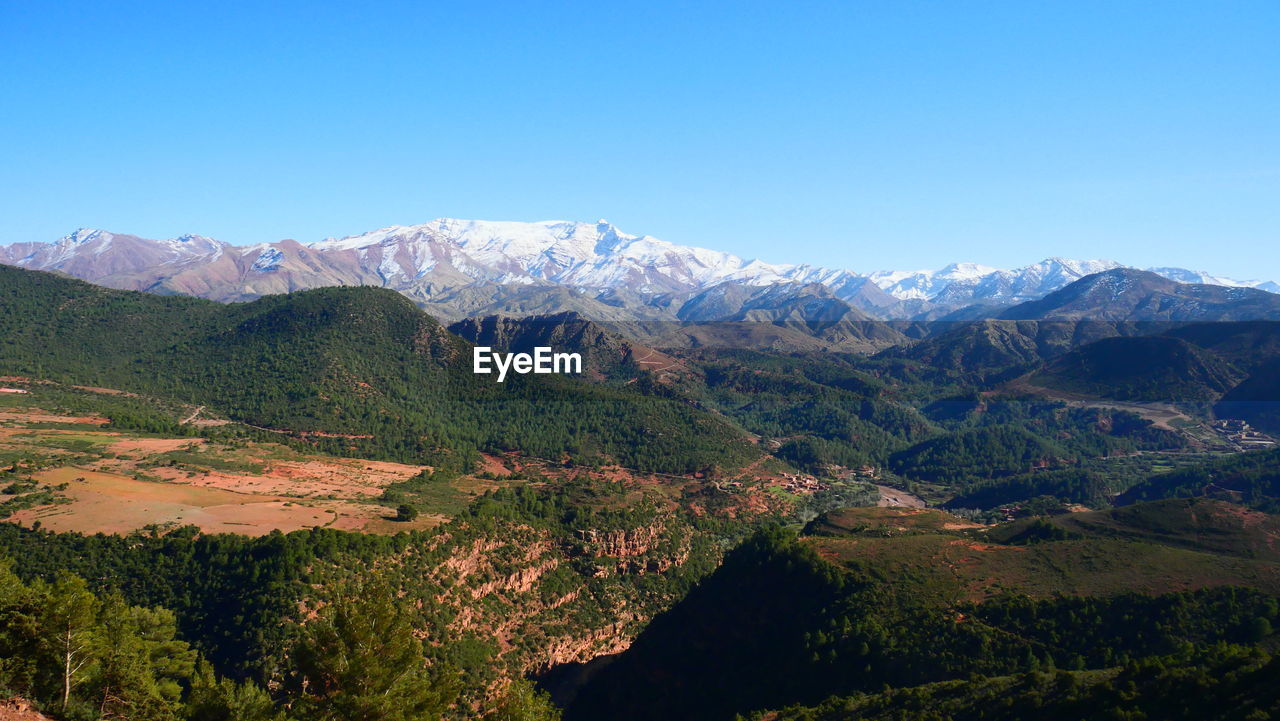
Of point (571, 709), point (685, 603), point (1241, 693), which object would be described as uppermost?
point (1241, 693)

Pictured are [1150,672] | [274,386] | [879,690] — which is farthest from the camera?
[274,386]

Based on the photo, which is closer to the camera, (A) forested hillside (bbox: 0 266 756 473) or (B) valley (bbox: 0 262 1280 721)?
(B) valley (bbox: 0 262 1280 721)

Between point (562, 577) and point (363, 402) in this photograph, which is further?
point (363, 402)

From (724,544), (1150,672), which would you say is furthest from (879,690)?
(724,544)

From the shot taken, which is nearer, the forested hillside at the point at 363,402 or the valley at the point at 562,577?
the valley at the point at 562,577

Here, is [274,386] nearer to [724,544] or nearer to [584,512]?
[584,512]

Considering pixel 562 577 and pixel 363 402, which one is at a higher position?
pixel 363 402

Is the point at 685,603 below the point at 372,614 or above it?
below

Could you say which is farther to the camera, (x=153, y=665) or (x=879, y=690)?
(x=879, y=690)

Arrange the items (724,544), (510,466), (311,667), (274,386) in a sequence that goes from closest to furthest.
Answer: (311,667) < (724,544) < (510,466) < (274,386)

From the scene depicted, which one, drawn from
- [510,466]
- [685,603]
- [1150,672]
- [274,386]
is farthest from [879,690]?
[274,386]
